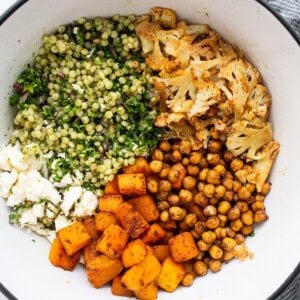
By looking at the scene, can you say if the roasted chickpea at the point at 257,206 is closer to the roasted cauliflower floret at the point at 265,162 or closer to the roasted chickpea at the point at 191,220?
the roasted cauliflower floret at the point at 265,162

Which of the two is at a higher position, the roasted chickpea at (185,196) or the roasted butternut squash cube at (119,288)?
the roasted chickpea at (185,196)

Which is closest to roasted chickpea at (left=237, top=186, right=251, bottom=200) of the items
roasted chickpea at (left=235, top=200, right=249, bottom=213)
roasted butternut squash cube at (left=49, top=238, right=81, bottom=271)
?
roasted chickpea at (left=235, top=200, right=249, bottom=213)

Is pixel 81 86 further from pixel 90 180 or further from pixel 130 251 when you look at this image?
pixel 130 251

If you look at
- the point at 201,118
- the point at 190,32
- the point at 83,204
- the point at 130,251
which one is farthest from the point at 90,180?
the point at 190,32

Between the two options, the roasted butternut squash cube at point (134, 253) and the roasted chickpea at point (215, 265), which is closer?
the roasted butternut squash cube at point (134, 253)

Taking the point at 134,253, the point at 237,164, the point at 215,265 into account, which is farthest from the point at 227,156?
the point at 134,253

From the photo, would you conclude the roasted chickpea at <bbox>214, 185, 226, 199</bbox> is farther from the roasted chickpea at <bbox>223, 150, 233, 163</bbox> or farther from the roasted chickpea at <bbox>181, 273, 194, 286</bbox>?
the roasted chickpea at <bbox>181, 273, 194, 286</bbox>

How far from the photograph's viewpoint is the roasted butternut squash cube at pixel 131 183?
2.93m

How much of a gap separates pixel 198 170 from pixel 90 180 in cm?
47

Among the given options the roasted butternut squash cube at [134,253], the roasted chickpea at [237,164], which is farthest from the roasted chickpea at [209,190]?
the roasted butternut squash cube at [134,253]

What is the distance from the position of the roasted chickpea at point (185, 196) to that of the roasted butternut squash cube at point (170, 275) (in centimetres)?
26

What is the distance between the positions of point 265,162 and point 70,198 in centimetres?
84

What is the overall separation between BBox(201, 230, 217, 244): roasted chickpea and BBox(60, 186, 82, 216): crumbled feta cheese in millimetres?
563

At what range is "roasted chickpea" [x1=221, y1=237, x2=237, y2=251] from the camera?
2992 millimetres
